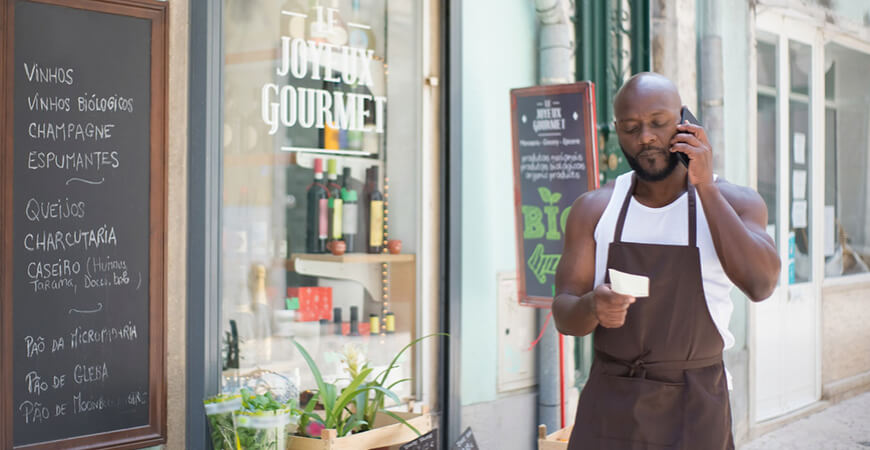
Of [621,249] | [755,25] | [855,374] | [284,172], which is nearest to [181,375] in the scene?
[284,172]

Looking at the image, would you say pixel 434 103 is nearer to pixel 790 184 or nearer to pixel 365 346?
pixel 365 346

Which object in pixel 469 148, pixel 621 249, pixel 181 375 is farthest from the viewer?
pixel 469 148

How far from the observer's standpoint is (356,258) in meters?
4.78

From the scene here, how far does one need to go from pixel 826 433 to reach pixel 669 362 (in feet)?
16.4

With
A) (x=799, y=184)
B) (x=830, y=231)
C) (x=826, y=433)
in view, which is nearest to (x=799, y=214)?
(x=799, y=184)

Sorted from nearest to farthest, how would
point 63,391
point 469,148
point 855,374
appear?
1. point 63,391
2. point 469,148
3. point 855,374

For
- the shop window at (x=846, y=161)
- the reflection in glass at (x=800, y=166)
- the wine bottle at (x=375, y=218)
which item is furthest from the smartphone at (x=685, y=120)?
the shop window at (x=846, y=161)

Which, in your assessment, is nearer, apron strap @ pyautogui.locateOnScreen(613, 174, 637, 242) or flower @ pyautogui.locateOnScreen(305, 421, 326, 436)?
apron strap @ pyautogui.locateOnScreen(613, 174, 637, 242)

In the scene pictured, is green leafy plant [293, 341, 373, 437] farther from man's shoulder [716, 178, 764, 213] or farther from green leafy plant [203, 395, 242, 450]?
man's shoulder [716, 178, 764, 213]

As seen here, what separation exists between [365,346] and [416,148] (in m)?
1.11

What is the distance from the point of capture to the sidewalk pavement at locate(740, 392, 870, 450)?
21.0ft

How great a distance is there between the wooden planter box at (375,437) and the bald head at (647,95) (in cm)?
186

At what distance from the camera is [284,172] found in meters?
4.43

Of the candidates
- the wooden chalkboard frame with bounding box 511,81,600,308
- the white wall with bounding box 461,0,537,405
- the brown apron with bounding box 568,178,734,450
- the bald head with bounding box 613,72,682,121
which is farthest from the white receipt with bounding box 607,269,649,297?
the white wall with bounding box 461,0,537,405
